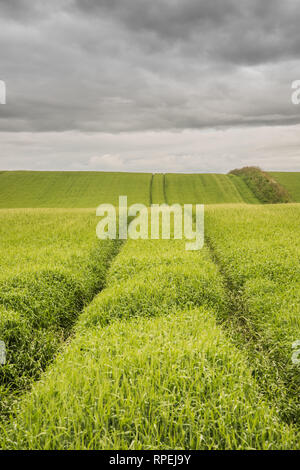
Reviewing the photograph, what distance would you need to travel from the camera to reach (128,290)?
7.12 m

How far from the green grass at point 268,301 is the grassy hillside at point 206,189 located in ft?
133

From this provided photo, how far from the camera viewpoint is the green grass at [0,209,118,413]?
5.11 metres

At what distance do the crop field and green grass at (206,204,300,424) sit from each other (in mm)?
32

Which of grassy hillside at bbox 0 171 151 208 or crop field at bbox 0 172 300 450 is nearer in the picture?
crop field at bbox 0 172 300 450

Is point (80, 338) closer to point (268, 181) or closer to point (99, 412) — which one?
point (99, 412)

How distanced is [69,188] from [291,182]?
53.4m

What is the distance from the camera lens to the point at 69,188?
62.4 meters

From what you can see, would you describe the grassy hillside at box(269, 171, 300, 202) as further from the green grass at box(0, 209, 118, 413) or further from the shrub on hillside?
the green grass at box(0, 209, 118, 413)

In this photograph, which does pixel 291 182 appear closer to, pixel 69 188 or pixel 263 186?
pixel 263 186

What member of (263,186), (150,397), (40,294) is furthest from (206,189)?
(150,397)

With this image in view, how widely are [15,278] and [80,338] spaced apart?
386 cm

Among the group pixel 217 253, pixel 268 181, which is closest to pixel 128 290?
pixel 217 253

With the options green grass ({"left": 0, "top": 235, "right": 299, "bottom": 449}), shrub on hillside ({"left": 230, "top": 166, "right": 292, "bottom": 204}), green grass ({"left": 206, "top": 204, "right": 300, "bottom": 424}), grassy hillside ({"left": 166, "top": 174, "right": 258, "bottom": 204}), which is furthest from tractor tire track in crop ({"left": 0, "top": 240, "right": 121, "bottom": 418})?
shrub on hillside ({"left": 230, "top": 166, "right": 292, "bottom": 204})

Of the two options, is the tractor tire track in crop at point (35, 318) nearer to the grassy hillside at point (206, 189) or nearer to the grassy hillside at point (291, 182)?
the grassy hillside at point (206, 189)
